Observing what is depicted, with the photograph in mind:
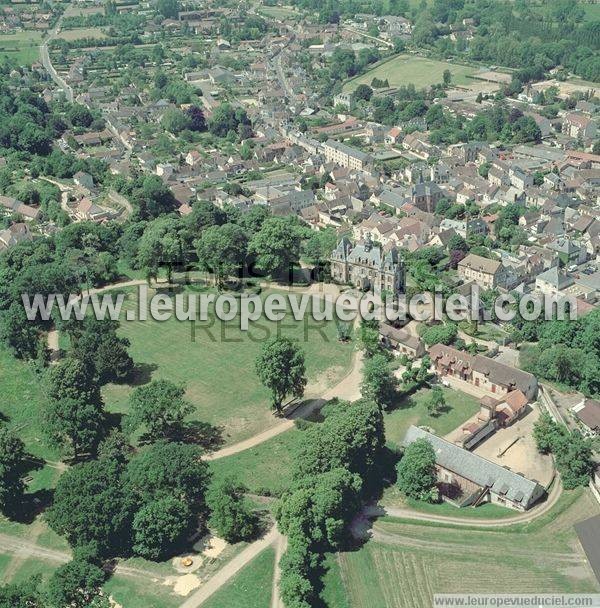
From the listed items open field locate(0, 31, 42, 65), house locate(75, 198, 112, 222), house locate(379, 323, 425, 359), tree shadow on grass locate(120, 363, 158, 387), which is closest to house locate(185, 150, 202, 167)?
house locate(75, 198, 112, 222)

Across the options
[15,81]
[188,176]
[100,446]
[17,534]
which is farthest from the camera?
[15,81]

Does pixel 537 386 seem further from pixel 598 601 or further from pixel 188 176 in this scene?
pixel 188 176

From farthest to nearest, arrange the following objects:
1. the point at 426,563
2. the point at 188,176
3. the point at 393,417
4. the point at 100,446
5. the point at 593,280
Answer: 1. the point at 188,176
2. the point at 593,280
3. the point at 393,417
4. the point at 100,446
5. the point at 426,563

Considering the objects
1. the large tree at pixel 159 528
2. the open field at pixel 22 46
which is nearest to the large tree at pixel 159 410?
the large tree at pixel 159 528

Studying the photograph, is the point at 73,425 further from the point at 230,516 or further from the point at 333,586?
the point at 333,586

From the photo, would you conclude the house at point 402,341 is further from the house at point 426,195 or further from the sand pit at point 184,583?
the house at point 426,195

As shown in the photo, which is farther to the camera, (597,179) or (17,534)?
(597,179)

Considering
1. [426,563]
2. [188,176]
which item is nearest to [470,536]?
[426,563]
